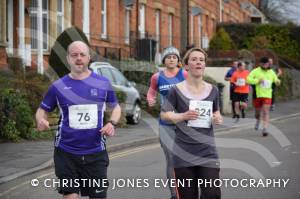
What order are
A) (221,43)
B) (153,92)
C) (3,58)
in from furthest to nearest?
(221,43) < (3,58) < (153,92)

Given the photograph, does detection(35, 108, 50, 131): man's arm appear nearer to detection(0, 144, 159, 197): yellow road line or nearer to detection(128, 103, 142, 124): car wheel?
detection(0, 144, 159, 197): yellow road line

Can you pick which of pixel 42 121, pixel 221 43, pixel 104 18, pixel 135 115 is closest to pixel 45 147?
pixel 135 115

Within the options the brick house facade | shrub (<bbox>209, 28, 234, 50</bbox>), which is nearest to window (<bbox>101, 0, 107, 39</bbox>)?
the brick house facade

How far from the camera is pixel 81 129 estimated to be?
6.86m

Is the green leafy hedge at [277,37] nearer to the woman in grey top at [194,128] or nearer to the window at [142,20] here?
the window at [142,20]

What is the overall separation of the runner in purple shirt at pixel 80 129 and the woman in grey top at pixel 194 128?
65 centimetres

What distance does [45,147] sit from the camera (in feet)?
49.2

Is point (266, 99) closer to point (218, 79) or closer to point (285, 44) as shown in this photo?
point (218, 79)

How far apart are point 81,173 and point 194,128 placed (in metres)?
1.15

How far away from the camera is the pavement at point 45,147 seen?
39.4 feet

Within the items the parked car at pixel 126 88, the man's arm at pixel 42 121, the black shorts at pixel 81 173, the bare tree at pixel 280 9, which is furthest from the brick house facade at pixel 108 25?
the bare tree at pixel 280 9

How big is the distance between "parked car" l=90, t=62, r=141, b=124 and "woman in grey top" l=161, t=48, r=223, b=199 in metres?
12.9

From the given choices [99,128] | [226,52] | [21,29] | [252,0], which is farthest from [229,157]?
[252,0]

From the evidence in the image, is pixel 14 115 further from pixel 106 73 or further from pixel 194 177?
pixel 194 177
